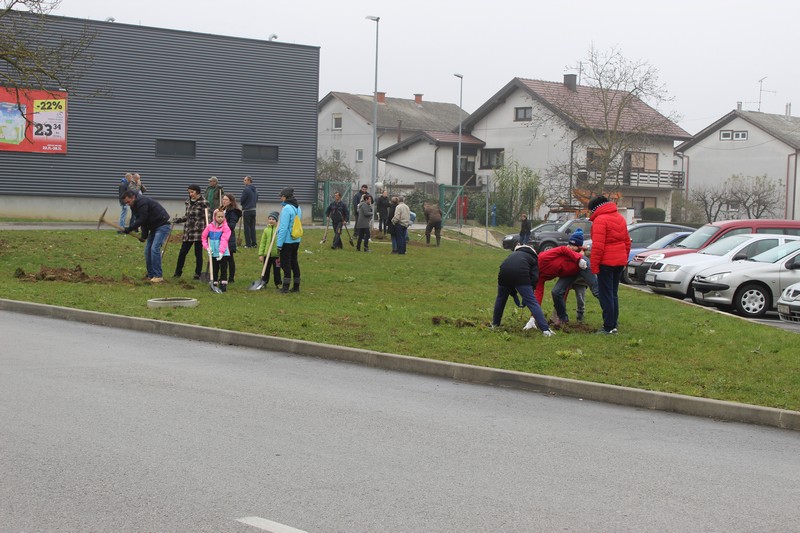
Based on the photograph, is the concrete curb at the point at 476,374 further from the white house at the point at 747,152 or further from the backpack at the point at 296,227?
the white house at the point at 747,152

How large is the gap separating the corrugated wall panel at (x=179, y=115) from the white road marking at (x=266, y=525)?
117 ft

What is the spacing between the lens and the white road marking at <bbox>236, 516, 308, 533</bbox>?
5.18m

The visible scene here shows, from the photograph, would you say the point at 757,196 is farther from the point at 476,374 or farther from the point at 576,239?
the point at 476,374

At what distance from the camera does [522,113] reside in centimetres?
6444

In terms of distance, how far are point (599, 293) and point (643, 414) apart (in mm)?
3876

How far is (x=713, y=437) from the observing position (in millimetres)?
8320

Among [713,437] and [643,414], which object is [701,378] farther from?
[713,437]

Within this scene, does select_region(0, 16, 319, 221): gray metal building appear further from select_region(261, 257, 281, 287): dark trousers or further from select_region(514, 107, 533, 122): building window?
select_region(261, 257, 281, 287): dark trousers

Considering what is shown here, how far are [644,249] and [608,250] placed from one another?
13.5 meters

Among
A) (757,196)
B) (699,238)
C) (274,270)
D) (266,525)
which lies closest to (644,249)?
(699,238)

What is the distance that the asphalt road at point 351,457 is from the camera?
219 inches

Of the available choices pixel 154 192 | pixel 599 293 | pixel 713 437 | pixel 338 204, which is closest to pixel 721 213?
pixel 154 192

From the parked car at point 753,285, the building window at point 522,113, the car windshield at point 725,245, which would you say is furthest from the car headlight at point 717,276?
the building window at point 522,113

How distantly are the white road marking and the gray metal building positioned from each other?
117 feet
